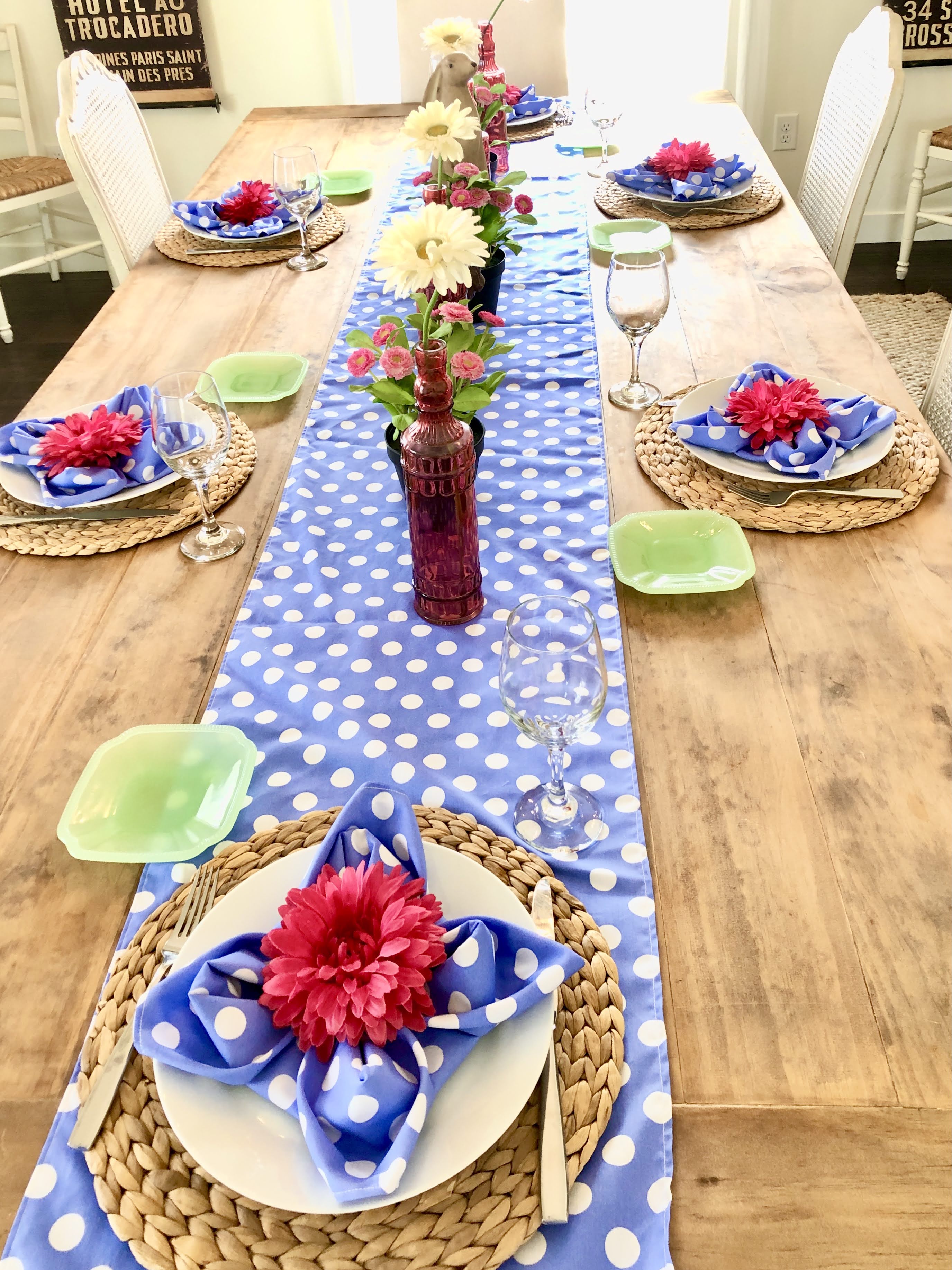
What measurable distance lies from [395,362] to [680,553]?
35 centimetres

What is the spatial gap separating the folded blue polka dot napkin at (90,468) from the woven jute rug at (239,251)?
0.63 metres

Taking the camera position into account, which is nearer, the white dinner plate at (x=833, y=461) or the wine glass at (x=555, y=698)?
the wine glass at (x=555, y=698)

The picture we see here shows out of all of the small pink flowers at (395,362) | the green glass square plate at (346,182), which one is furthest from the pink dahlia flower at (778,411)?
the green glass square plate at (346,182)

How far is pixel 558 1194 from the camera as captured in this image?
0.58 metres

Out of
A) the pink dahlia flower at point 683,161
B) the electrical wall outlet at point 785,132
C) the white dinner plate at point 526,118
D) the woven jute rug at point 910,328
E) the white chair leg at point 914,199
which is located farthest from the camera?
the electrical wall outlet at point 785,132

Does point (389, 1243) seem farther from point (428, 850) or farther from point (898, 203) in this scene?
point (898, 203)

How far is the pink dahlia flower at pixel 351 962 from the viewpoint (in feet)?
1.99

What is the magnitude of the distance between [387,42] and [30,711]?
334 cm

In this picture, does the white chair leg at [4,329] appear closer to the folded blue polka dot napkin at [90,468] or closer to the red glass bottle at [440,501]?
the folded blue polka dot napkin at [90,468]

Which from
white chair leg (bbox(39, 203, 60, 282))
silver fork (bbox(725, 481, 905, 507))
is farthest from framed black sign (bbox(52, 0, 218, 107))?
silver fork (bbox(725, 481, 905, 507))

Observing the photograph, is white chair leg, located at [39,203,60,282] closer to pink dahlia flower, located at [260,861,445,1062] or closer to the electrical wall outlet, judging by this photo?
the electrical wall outlet

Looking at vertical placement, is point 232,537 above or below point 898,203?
above

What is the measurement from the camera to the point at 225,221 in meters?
1.90

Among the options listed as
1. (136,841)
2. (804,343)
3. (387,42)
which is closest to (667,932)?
(136,841)
